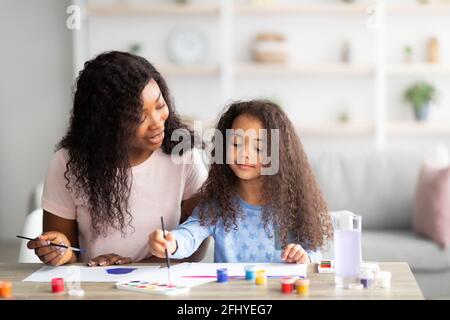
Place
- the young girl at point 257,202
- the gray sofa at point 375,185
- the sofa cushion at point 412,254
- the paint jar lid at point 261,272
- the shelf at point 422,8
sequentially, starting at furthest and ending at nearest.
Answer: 1. the shelf at point 422,8
2. the gray sofa at point 375,185
3. the sofa cushion at point 412,254
4. the young girl at point 257,202
5. the paint jar lid at point 261,272

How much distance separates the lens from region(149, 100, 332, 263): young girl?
1.71 meters

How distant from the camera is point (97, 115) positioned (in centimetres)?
176

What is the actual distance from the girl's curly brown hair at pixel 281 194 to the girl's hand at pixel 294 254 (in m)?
0.11

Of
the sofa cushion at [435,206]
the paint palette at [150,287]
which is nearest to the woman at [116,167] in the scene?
the paint palette at [150,287]

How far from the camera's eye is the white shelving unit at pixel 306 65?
4.96 m

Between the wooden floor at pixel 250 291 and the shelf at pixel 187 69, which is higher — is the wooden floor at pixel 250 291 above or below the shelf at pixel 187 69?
below

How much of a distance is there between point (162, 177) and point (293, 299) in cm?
64

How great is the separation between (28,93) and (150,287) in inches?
159

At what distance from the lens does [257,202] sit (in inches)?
69.4

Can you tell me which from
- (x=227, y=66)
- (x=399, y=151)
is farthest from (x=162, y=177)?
(x=227, y=66)

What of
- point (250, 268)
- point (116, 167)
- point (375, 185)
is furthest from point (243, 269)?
point (375, 185)

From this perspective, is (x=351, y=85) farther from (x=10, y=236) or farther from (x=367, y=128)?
(x=10, y=236)

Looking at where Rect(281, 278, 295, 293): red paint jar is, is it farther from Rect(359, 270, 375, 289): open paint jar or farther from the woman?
the woman

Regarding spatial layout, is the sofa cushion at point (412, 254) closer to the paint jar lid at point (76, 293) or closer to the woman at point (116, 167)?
the woman at point (116, 167)
